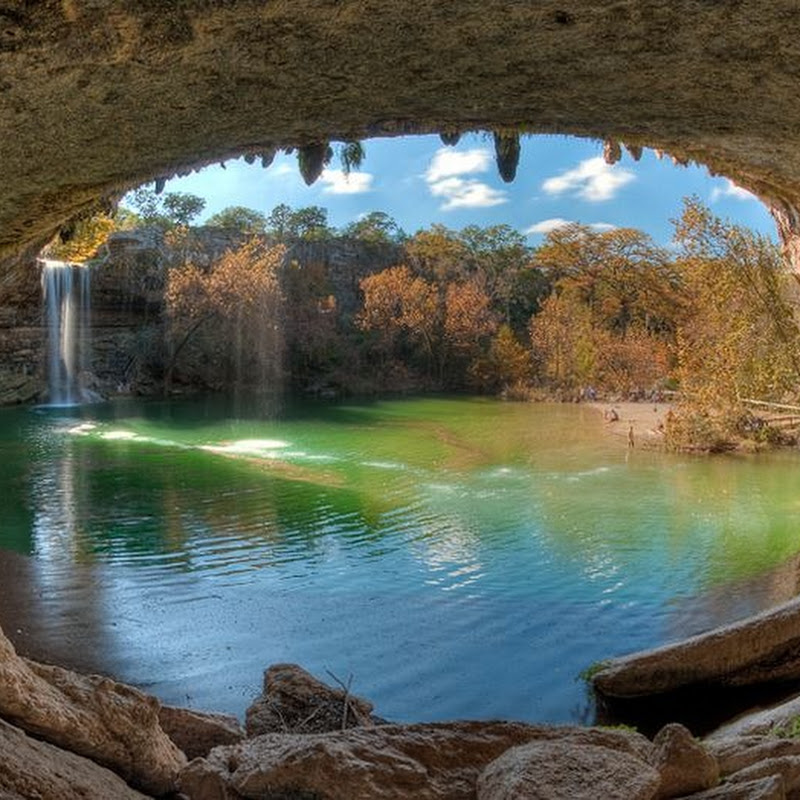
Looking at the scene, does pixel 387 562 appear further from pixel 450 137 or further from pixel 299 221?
pixel 299 221

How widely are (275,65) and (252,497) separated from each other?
38.3 ft

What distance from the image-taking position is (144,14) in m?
2.57

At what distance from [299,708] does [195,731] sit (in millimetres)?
667

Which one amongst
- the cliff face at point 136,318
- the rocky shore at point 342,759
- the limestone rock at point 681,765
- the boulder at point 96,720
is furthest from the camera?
the cliff face at point 136,318

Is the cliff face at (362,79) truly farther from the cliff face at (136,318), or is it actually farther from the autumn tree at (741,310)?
the cliff face at (136,318)

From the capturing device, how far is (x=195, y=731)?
450 cm

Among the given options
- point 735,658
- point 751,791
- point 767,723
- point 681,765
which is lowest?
point 735,658

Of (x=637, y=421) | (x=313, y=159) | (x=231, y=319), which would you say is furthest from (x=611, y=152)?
(x=231, y=319)

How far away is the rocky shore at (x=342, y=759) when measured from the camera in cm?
285

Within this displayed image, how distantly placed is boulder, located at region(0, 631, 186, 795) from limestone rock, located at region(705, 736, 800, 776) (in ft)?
8.11

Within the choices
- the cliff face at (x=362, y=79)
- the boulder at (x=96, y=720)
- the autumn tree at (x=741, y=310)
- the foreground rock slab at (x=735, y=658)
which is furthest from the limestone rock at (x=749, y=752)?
the autumn tree at (x=741, y=310)

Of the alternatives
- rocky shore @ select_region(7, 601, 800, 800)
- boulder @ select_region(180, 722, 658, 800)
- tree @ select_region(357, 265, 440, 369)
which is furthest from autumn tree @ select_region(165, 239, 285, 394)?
boulder @ select_region(180, 722, 658, 800)

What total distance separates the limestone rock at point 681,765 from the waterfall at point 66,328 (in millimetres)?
30736

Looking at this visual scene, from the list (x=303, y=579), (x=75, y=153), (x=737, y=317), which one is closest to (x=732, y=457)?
(x=737, y=317)
